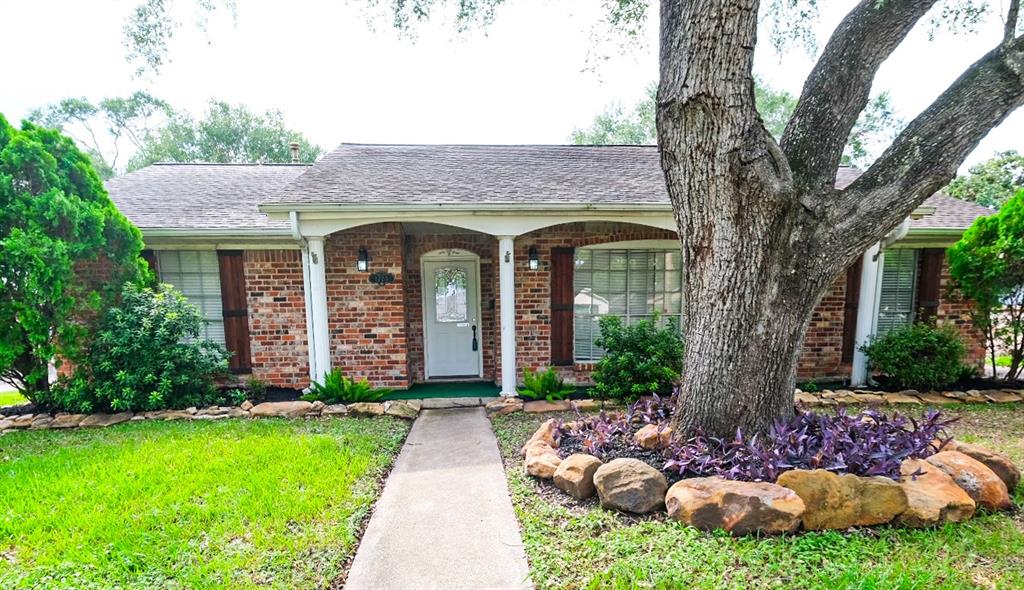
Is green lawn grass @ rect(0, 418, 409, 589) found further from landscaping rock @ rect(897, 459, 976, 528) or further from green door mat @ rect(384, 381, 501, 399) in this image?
landscaping rock @ rect(897, 459, 976, 528)

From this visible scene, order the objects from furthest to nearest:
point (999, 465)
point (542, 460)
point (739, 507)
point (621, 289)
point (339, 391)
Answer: point (621, 289) < point (339, 391) < point (542, 460) < point (999, 465) < point (739, 507)

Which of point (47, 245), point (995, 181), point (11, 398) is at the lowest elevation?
point (11, 398)

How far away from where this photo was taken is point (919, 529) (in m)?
2.75

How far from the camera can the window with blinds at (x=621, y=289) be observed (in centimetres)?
664

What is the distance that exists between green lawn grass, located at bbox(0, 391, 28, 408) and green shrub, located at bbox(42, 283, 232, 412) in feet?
5.27

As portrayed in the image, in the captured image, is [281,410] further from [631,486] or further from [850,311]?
[850,311]

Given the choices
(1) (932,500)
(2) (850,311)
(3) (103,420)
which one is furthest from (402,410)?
(2) (850,311)

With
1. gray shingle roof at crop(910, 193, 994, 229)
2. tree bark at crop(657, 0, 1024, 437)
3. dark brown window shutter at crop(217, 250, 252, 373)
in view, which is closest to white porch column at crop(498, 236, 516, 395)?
tree bark at crop(657, 0, 1024, 437)

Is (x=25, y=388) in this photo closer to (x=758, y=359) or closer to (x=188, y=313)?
(x=188, y=313)

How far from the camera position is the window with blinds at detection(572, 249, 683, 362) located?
21.8ft

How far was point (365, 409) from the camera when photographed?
17.5 ft

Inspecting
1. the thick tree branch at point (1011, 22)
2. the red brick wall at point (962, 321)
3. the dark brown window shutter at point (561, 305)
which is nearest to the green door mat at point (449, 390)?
the dark brown window shutter at point (561, 305)

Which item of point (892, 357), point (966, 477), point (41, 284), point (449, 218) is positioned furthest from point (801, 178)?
point (41, 284)

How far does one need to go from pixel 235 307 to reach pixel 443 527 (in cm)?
494
